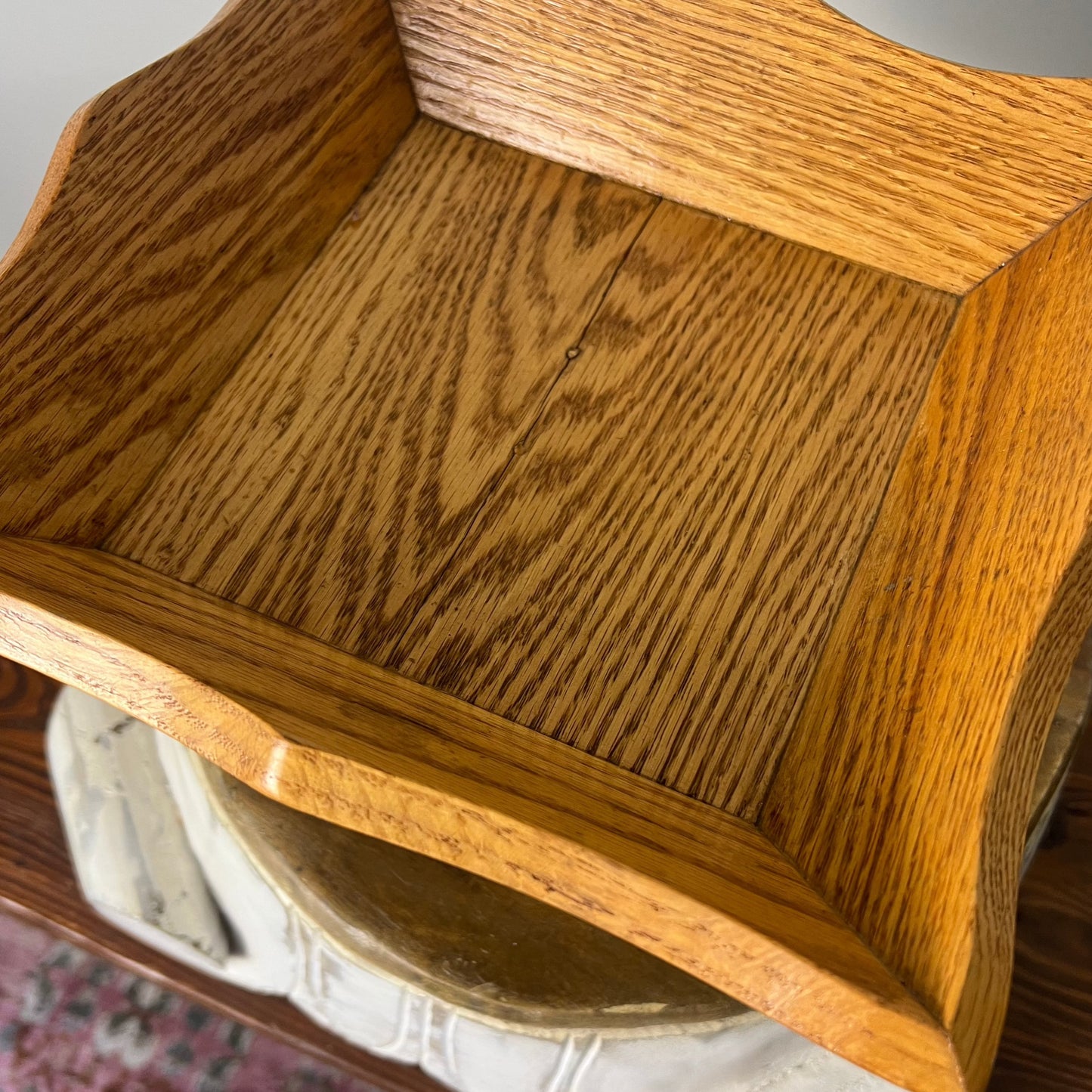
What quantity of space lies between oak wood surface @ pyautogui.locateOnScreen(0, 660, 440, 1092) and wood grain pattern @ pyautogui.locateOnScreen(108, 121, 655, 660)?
0.98 feet

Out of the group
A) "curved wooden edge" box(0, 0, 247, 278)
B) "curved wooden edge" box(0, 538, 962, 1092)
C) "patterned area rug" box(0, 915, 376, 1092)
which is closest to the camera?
"curved wooden edge" box(0, 538, 962, 1092)

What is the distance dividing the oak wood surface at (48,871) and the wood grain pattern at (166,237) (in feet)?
1.00

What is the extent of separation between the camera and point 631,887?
27 centimetres

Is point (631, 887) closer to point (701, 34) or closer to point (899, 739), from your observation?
point (899, 739)

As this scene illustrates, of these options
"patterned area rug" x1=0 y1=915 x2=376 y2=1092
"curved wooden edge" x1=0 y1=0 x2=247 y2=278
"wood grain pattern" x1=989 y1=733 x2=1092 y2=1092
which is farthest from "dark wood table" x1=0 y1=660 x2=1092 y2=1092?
"curved wooden edge" x1=0 y1=0 x2=247 y2=278

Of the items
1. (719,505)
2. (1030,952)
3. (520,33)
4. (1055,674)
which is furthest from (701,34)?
(1030,952)

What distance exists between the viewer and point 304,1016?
0.67 meters

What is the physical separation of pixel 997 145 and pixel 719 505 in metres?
0.18

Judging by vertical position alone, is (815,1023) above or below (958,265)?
below

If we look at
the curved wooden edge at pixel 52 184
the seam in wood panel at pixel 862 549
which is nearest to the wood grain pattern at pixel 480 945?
the seam in wood panel at pixel 862 549

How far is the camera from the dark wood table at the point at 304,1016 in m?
0.60

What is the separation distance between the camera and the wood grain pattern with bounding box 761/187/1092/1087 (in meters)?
0.29

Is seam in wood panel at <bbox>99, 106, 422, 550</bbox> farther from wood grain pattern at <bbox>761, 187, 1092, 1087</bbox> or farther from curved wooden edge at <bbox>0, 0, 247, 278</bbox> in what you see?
wood grain pattern at <bbox>761, 187, 1092, 1087</bbox>

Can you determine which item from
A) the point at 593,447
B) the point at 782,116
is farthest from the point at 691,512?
the point at 782,116
